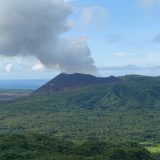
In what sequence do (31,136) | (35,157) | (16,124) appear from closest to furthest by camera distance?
(35,157) < (31,136) < (16,124)

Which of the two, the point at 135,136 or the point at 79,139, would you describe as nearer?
the point at 79,139


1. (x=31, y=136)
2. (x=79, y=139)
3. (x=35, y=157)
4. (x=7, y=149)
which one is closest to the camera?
(x=35, y=157)

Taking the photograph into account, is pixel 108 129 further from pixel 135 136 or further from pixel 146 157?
pixel 146 157

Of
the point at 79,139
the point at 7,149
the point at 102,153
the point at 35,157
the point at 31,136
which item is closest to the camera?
the point at 35,157

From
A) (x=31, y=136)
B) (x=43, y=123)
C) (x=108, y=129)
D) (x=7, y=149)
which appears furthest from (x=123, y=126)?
(x=7, y=149)

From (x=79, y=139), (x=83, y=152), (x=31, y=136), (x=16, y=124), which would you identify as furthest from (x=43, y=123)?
(x=83, y=152)

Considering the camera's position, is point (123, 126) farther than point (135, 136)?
Yes

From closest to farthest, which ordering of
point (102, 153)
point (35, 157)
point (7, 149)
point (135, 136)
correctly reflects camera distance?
point (35, 157)
point (7, 149)
point (102, 153)
point (135, 136)

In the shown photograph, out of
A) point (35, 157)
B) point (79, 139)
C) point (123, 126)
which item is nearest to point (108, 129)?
point (123, 126)

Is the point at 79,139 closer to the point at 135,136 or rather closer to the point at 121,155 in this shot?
the point at 135,136
